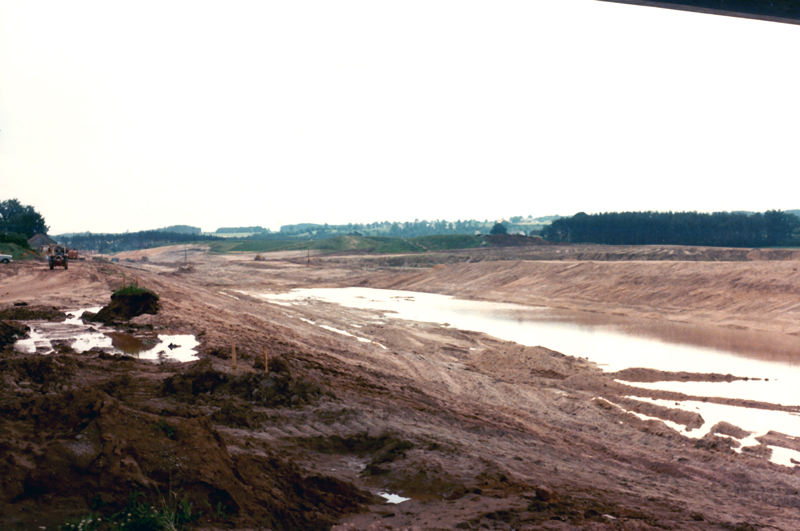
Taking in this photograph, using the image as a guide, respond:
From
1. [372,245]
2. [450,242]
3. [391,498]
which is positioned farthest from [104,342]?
[372,245]

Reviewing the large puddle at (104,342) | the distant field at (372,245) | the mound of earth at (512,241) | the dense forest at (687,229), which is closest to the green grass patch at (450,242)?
the distant field at (372,245)

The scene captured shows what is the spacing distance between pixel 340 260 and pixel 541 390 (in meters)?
68.6

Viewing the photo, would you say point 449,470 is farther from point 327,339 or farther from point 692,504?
point 327,339

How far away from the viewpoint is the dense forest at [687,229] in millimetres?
91312

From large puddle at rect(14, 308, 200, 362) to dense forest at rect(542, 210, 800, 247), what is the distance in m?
94.6

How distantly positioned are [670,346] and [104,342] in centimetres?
2086

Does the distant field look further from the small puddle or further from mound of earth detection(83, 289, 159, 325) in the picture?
the small puddle

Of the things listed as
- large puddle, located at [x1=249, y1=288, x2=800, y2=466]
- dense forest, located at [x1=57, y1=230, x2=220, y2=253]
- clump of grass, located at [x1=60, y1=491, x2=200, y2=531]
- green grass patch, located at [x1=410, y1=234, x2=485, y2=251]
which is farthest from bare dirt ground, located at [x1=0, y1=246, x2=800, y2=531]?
dense forest, located at [x1=57, y1=230, x2=220, y2=253]

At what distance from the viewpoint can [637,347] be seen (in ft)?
77.7

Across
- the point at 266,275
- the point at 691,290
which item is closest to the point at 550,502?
the point at 691,290

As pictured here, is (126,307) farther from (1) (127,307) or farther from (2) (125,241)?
(2) (125,241)

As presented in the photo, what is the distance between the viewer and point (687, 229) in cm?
9738

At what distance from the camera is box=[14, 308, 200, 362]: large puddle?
14.5 m

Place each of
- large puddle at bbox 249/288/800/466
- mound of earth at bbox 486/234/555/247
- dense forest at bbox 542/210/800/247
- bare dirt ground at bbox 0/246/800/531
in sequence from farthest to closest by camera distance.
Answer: mound of earth at bbox 486/234/555/247 < dense forest at bbox 542/210/800/247 < large puddle at bbox 249/288/800/466 < bare dirt ground at bbox 0/246/800/531
